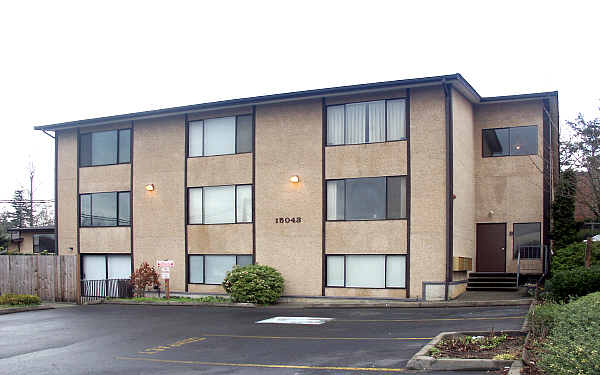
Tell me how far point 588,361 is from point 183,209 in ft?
66.5

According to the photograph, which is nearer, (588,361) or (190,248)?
(588,361)

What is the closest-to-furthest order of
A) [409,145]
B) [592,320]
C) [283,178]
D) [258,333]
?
[592,320] → [258,333] → [409,145] → [283,178]

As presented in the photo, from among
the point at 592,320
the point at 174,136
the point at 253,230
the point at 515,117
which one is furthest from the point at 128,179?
the point at 592,320

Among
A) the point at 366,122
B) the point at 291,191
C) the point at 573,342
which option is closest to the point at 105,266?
the point at 291,191

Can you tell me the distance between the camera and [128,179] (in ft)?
86.5

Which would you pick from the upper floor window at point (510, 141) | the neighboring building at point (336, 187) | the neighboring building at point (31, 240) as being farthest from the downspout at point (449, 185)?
the neighboring building at point (31, 240)

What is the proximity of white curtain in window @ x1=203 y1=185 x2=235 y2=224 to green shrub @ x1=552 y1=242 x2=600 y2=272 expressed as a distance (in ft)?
39.2

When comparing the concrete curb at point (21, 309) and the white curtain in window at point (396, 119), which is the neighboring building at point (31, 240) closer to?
the concrete curb at point (21, 309)

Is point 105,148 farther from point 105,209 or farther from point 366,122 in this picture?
point 366,122

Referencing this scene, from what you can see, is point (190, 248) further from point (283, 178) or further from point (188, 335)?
point (188, 335)

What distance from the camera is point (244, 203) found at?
23.9m

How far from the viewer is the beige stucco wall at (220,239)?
23.7 m

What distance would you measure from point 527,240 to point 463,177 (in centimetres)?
369

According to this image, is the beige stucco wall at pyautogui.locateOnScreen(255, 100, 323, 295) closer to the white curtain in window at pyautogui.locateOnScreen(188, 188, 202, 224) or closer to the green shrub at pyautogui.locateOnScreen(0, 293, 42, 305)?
the white curtain in window at pyautogui.locateOnScreen(188, 188, 202, 224)
